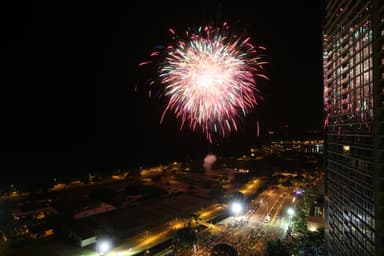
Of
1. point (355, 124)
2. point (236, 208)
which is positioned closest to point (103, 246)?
point (236, 208)

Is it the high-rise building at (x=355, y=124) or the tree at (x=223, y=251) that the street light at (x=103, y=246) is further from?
the high-rise building at (x=355, y=124)

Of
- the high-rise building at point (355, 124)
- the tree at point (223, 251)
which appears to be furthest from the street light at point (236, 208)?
the high-rise building at point (355, 124)

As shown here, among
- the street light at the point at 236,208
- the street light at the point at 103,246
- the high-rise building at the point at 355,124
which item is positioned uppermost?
the high-rise building at the point at 355,124

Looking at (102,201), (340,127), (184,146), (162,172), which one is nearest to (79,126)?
(184,146)

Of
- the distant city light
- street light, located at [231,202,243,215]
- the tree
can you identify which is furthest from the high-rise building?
the distant city light

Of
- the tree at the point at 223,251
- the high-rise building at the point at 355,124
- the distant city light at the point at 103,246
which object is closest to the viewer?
the high-rise building at the point at 355,124

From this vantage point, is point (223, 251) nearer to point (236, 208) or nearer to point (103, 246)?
point (103, 246)
